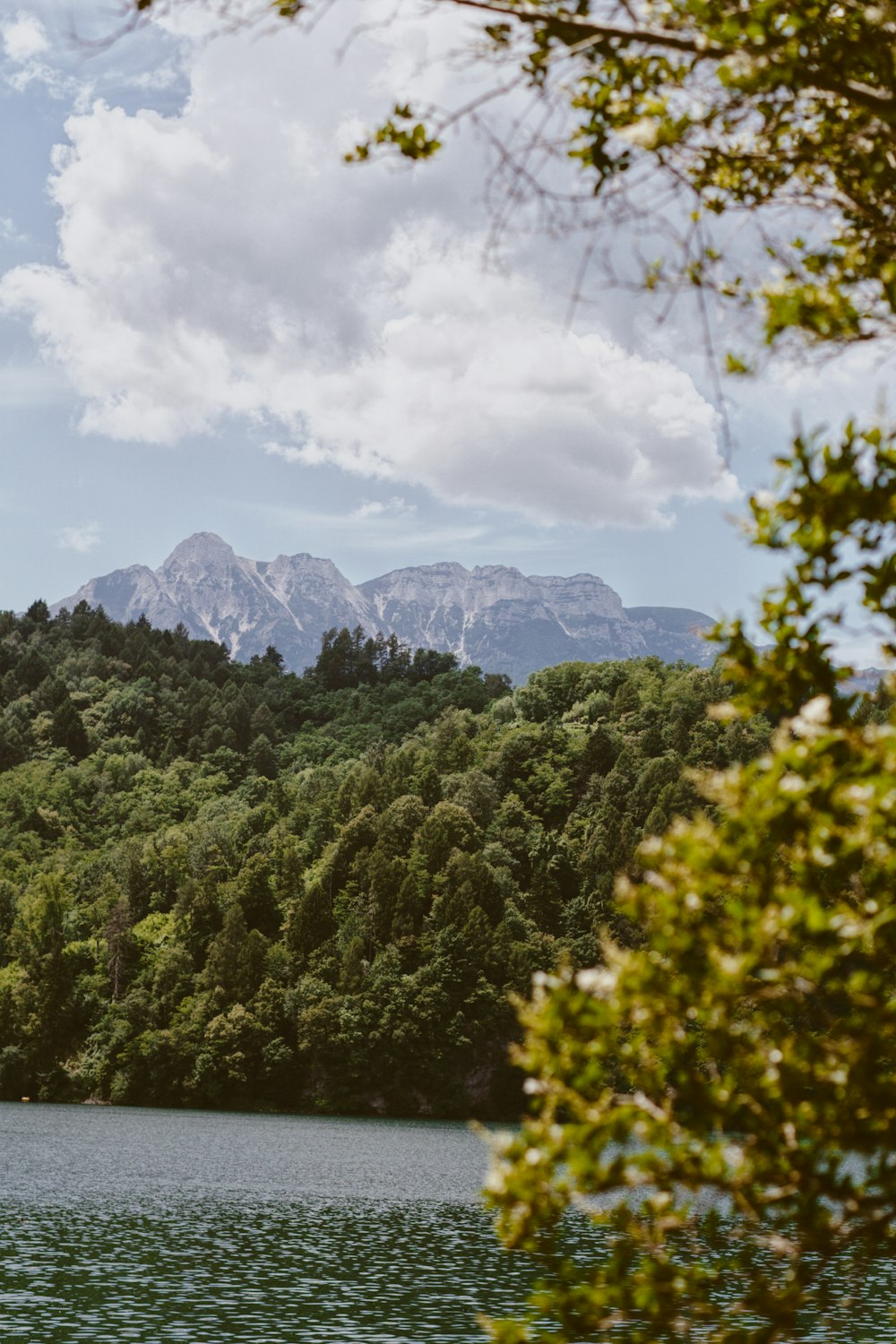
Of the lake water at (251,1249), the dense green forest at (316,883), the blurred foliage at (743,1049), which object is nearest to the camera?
the blurred foliage at (743,1049)

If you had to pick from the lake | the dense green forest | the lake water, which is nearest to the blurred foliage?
the lake water

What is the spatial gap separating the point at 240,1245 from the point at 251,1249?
2.26 ft

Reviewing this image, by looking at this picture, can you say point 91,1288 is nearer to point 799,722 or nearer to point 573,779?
point 799,722

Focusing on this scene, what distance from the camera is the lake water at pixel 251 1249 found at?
84.9 feet

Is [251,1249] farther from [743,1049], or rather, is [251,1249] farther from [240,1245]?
[743,1049]

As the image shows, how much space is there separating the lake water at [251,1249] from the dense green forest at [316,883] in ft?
90.8

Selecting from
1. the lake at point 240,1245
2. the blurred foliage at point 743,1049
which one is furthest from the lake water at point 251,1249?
the blurred foliage at point 743,1049

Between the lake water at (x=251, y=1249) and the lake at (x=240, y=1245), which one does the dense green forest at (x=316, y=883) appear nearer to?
the lake at (x=240, y=1245)

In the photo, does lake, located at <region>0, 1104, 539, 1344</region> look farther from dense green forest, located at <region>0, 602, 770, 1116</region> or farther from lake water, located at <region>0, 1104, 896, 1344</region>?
dense green forest, located at <region>0, 602, 770, 1116</region>

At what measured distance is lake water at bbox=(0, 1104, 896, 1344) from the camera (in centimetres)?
2589

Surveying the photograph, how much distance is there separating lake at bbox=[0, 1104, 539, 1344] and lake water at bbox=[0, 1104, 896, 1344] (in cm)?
8

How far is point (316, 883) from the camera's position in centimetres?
10062

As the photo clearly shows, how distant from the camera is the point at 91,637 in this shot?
184 metres

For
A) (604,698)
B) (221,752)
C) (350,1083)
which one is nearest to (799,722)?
(350,1083)
